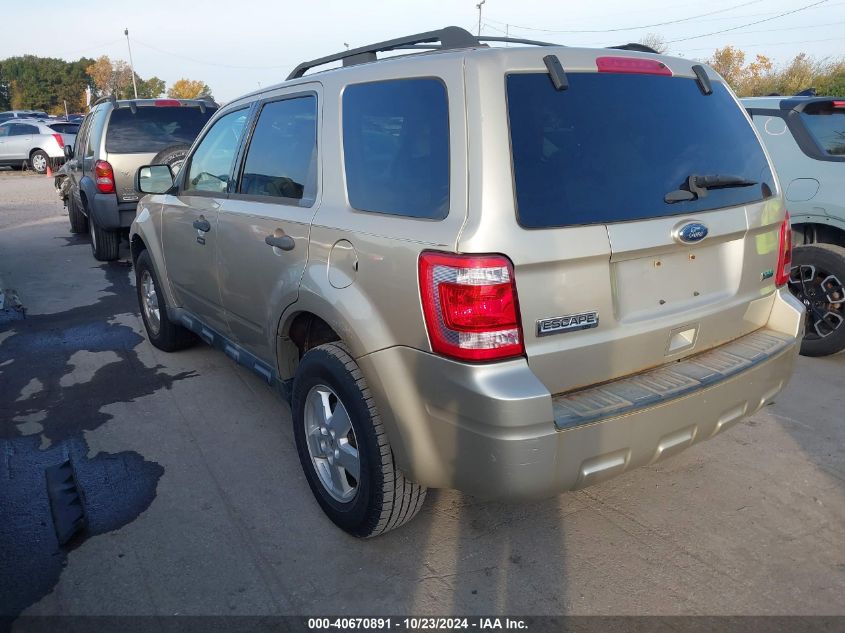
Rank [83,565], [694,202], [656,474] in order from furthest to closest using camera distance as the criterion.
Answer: [656,474], [83,565], [694,202]

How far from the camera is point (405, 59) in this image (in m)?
2.66

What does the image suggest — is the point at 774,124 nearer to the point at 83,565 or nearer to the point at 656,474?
the point at 656,474

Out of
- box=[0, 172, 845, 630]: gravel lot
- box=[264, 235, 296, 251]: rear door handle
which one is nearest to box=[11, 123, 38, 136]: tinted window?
box=[0, 172, 845, 630]: gravel lot

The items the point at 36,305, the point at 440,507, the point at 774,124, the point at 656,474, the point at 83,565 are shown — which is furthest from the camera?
the point at 36,305

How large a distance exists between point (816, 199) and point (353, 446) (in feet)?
13.4

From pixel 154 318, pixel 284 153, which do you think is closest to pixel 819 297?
pixel 284 153

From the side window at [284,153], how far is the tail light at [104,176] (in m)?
5.26

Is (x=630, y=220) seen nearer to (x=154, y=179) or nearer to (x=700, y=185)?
(x=700, y=185)

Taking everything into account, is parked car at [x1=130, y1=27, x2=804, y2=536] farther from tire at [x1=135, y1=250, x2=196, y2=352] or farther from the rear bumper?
tire at [x1=135, y1=250, x2=196, y2=352]

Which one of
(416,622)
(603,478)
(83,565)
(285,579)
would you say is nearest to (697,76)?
(603,478)

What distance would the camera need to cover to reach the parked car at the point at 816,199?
4895mm

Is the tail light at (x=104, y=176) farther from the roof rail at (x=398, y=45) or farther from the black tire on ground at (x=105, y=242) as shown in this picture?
the roof rail at (x=398, y=45)

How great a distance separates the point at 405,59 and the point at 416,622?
217cm

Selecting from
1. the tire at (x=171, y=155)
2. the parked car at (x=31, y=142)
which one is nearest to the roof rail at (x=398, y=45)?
the tire at (x=171, y=155)
